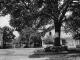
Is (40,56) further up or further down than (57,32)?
further down

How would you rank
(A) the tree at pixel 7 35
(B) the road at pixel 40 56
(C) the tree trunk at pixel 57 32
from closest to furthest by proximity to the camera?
(B) the road at pixel 40 56 → (C) the tree trunk at pixel 57 32 → (A) the tree at pixel 7 35

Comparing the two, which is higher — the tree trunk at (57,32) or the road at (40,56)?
the tree trunk at (57,32)

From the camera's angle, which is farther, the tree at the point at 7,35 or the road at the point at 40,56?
the tree at the point at 7,35

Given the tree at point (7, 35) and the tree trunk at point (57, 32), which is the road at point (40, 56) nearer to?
the tree trunk at point (57, 32)

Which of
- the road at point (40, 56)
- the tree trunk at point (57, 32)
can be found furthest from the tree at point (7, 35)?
the road at point (40, 56)

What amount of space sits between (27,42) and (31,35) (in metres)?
4.89

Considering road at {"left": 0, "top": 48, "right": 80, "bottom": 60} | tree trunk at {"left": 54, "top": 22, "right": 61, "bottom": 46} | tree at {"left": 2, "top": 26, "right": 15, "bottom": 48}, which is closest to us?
road at {"left": 0, "top": 48, "right": 80, "bottom": 60}

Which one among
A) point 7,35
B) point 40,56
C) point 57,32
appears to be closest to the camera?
point 40,56

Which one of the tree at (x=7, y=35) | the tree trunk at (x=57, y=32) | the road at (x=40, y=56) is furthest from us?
the tree at (x=7, y=35)

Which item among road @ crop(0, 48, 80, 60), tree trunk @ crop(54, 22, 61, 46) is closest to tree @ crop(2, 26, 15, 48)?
tree trunk @ crop(54, 22, 61, 46)

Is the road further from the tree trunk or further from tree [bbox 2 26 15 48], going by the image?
tree [bbox 2 26 15 48]

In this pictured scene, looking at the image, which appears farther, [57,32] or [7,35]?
[7,35]

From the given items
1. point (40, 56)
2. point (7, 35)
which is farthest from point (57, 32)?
point (7, 35)

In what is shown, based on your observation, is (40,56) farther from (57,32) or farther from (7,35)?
(7,35)
